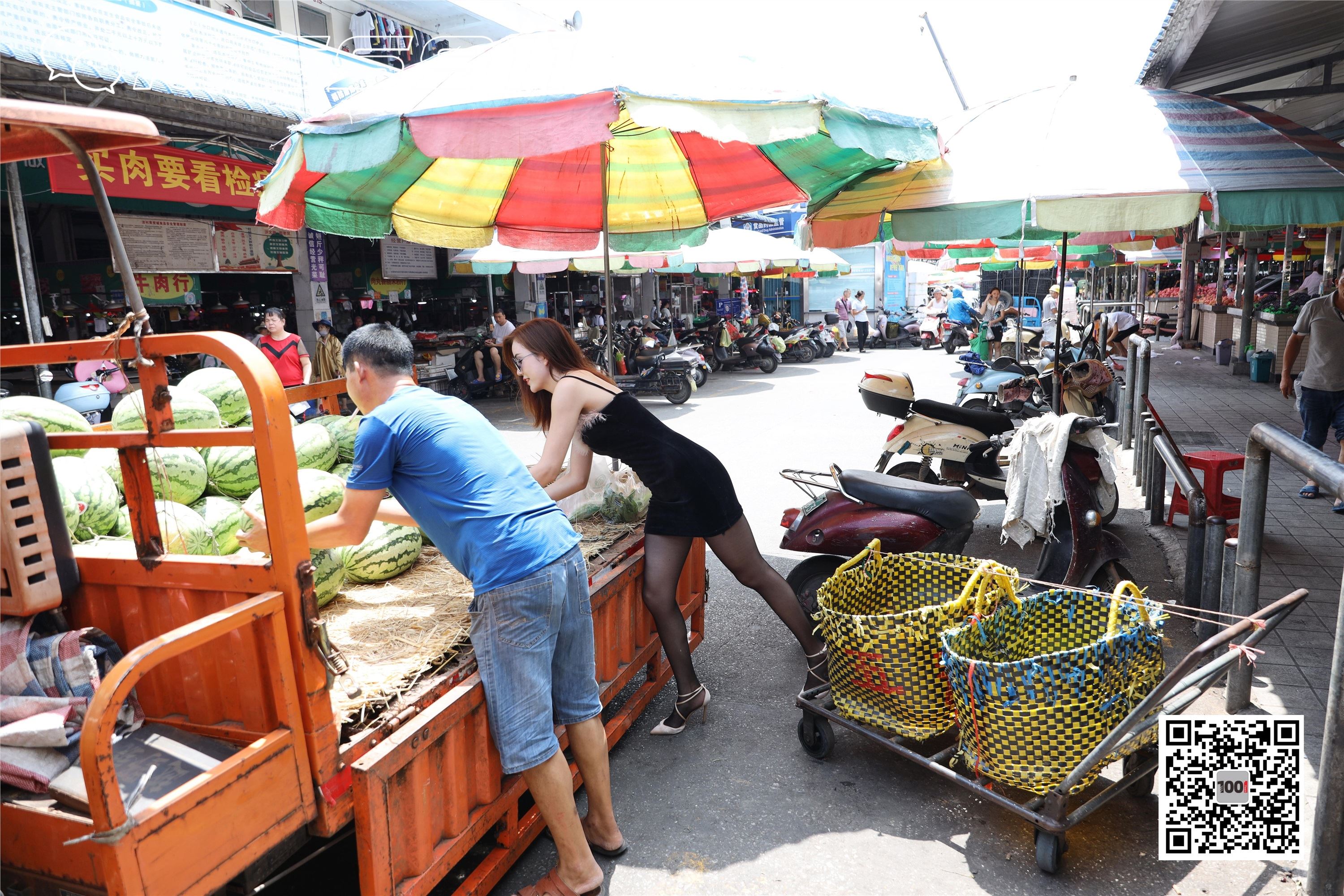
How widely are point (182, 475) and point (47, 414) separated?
54cm

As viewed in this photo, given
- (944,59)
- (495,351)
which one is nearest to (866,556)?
(944,59)

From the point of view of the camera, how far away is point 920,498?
4.55 m

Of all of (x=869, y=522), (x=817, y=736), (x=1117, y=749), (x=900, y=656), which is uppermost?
(x=869, y=522)

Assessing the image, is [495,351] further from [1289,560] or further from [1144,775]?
[1144,775]

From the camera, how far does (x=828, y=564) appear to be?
15.7ft

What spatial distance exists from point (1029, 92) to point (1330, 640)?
3748 millimetres

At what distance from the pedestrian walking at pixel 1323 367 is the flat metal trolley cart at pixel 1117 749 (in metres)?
4.94

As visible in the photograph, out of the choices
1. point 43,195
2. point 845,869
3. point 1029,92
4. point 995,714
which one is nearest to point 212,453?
point 845,869

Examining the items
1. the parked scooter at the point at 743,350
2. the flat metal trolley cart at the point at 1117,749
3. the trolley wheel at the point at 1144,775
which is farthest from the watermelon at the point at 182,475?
the parked scooter at the point at 743,350

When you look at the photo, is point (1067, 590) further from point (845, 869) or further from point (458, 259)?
point (458, 259)

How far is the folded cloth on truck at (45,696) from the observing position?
2.04 m

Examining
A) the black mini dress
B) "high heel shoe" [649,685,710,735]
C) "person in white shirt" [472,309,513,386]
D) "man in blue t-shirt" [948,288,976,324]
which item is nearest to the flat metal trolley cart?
"high heel shoe" [649,685,710,735]

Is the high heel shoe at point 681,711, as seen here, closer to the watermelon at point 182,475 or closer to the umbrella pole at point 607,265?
the umbrella pole at point 607,265

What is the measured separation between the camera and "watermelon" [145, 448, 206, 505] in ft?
11.2
